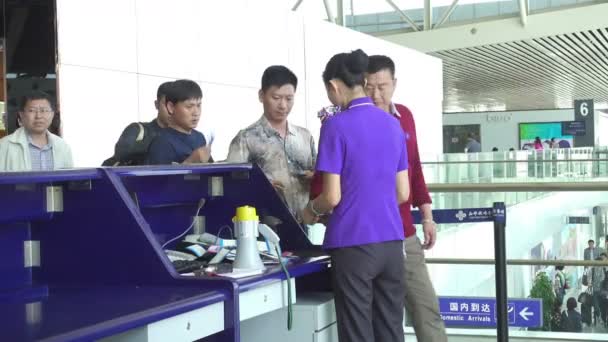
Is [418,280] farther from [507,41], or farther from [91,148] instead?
[507,41]

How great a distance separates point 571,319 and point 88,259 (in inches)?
135

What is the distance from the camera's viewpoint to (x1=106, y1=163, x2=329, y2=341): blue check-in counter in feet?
9.19

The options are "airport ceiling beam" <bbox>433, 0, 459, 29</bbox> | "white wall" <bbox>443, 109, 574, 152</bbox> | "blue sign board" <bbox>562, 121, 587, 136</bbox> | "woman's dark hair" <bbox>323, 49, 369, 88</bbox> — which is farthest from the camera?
"white wall" <bbox>443, 109, 574, 152</bbox>

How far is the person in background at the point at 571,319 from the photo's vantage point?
4.93 meters

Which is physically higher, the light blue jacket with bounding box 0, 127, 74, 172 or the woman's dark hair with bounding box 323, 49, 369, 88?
the woman's dark hair with bounding box 323, 49, 369, 88

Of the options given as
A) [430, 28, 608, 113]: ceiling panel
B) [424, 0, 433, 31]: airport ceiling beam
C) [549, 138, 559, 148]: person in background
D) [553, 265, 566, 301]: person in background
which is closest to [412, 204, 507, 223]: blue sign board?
[553, 265, 566, 301]: person in background

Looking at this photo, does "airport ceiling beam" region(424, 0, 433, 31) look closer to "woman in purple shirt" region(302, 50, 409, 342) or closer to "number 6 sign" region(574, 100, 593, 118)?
"number 6 sign" region(574, 100, 593, 118)

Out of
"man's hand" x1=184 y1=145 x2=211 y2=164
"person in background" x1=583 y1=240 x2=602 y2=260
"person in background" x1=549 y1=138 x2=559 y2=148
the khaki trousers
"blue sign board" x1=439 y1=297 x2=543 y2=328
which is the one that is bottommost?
"blue sign board" x1=439 y1=297 x2=543 y2=328

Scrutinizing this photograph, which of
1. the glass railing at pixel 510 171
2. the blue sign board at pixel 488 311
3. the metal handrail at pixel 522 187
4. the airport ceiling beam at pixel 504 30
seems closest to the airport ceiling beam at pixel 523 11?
the airport ceiling beam at pixel 504 30

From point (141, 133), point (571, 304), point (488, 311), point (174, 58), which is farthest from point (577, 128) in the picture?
point (141, 133)

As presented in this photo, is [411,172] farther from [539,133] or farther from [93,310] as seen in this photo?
[539,133]

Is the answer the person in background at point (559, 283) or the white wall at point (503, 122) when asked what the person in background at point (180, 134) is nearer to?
the person in background at point (559, 283)

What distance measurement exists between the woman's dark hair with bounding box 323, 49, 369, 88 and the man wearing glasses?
7.65 ft

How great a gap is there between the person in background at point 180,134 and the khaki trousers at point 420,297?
0.90m
